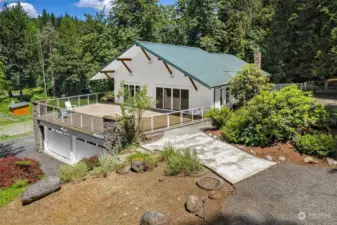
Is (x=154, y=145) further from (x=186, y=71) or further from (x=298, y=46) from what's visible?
(x=298, y=46)

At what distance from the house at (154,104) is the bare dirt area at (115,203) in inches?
223

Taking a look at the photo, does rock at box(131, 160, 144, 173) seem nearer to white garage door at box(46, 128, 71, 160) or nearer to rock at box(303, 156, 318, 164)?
rock at box(303, 156, 318, 164)

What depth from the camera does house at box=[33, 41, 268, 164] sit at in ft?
50.8

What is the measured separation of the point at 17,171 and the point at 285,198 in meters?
9.76

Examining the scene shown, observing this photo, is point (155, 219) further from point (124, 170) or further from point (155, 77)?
point (155, 77)

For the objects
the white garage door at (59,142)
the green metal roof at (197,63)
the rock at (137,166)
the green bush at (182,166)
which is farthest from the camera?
the white garage door at (59,142)

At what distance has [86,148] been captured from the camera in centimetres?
1614

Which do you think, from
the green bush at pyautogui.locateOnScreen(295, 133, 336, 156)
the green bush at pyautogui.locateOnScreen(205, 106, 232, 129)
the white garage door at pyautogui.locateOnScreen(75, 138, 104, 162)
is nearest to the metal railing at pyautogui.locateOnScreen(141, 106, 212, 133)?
the green bush at pyautogui.locateOnScreen(205, 106, 232, 129)

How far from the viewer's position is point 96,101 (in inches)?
914

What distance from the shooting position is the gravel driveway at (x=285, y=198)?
5.95 m

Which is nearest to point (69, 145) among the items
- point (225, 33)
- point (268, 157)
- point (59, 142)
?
point (59, 142)

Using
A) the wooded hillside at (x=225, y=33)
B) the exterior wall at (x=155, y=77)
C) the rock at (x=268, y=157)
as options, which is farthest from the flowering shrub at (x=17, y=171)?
the wooded hillside at (x=225, y=33)

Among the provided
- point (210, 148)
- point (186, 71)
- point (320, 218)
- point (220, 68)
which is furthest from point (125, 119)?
point (220, 68)

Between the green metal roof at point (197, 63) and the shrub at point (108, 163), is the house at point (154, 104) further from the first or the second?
the shrub at point (108, 163)
